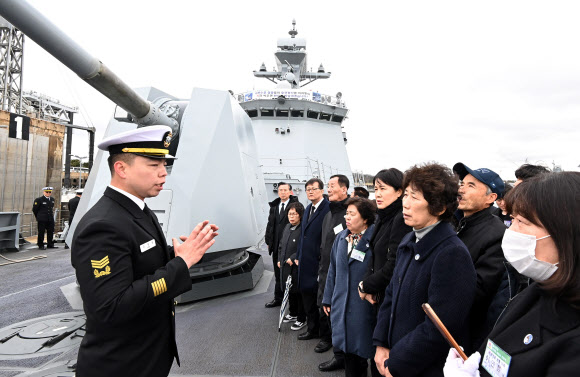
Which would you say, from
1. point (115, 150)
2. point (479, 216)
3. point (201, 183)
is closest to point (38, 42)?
point (115, 150)

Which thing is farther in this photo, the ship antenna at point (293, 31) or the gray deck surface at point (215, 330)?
the ship antenna at point (293, 31)

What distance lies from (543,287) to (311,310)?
9.95ft

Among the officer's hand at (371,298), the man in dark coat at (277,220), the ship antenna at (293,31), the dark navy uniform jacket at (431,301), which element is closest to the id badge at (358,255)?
the officer's hand at (371,298)

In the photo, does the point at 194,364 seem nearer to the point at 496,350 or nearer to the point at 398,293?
the point at 398,293

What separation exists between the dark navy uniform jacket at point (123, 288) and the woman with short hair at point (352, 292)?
1.36 m

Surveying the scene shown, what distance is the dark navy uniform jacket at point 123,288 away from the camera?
4.28 ft

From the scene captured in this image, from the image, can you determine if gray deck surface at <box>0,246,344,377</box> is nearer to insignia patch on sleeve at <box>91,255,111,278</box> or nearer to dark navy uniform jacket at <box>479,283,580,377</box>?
insignia patch on sleeve at <box>91,255,111,278</box>

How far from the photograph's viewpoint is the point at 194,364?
2969mm

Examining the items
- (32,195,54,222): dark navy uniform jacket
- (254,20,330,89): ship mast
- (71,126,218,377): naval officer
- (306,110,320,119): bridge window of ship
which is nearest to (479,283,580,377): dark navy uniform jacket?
(71,126,218,377): naval officer

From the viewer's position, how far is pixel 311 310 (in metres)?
3.75

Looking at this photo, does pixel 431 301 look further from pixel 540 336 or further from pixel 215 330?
pixel 215 330

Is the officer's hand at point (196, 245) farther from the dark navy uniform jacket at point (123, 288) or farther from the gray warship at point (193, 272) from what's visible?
the gray warship at point (193, 272)

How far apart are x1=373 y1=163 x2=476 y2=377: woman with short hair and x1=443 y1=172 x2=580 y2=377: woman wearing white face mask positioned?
51cm

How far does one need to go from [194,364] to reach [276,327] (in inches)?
45.5
